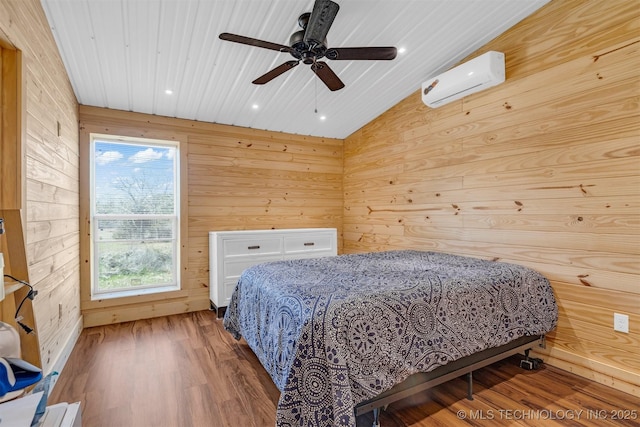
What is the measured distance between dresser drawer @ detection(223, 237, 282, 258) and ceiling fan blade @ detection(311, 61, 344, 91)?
1973 mm

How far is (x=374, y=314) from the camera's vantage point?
1588mm

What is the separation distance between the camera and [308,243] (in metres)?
4.06

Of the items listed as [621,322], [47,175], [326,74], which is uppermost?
[326,74]

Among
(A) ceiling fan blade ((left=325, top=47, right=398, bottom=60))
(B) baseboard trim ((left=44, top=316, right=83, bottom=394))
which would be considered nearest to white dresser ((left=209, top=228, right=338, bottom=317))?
(B) baseboard trim ((left=44, top=316, right=83, bottom=394))

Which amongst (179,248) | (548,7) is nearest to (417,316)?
(548,7)

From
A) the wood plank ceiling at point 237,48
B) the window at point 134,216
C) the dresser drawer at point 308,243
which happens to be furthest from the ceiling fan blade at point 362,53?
the window at point 134,216

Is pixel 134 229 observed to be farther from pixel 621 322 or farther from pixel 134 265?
pixel 621 322

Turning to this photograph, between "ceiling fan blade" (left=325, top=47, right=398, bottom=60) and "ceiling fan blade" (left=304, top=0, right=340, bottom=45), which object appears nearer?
"ceiling fan blade" (left=304, top=0, right=340, bottom=45)

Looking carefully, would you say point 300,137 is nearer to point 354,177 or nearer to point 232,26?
point 354,177

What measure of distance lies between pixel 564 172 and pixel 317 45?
2000mm

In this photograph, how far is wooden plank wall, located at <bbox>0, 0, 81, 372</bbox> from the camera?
171 cm

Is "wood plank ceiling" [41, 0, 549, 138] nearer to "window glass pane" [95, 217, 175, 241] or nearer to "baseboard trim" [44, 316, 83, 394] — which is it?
"window glass pane" [95, 217, 175, 241]

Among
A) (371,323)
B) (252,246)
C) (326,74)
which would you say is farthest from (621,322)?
(252,246)

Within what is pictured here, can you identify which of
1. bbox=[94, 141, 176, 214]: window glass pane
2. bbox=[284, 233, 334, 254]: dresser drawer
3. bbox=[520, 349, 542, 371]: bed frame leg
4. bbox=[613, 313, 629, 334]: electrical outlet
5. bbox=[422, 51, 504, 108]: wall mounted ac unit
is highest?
bbox=[422, 51, 504, 108]: wall mounted ac unit
